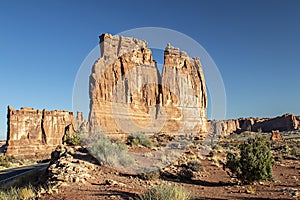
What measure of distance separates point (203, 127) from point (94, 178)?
57.8 metres

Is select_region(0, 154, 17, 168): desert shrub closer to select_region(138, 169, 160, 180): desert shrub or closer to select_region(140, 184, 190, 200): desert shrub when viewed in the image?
select_region(138, 169, 160, 180): desert shrub

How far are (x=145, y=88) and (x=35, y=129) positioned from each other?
27.3 metres

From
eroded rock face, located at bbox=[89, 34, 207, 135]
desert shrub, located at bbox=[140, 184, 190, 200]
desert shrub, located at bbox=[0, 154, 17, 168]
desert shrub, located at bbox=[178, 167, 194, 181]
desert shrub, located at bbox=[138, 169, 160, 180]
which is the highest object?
eroded rock face, located at bbox=[89, 34, 207, 135]

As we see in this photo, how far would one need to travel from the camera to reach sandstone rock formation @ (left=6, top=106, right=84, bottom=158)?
52750mm

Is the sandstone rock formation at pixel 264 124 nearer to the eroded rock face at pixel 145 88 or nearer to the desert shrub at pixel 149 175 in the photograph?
the eroded rock face at pixel 145 88

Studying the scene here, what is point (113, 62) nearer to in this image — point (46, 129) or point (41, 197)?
A: point (46, 129)

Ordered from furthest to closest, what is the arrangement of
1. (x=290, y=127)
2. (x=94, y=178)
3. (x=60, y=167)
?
1. (x=290, y=127)
2. (x=60, y=167)
3. (x=94, y=178)

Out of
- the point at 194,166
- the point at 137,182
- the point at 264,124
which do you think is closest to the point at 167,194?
the point at 137,182

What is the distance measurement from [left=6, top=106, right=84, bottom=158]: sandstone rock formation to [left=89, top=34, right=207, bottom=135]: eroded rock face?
33.1 ft

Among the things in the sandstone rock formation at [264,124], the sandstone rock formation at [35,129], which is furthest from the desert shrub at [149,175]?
the sandstone rock formation at [264,124]

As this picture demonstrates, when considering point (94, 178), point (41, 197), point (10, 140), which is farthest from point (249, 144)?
point (10, 140)

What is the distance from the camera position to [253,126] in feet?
405

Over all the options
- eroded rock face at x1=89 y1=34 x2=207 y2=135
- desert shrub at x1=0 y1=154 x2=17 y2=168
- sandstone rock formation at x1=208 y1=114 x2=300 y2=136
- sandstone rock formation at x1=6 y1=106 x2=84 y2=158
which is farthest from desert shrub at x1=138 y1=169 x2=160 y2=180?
sandstone rock formation at x1=208 y1=114 x2=300 y2=136

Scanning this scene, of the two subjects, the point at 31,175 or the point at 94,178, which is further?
the point at 31,175
